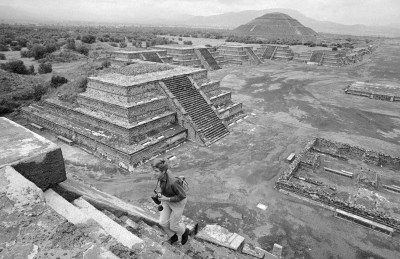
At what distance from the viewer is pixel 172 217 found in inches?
219

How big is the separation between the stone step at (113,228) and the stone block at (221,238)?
9.11ft

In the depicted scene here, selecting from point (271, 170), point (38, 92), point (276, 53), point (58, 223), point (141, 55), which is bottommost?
point (271, 170)

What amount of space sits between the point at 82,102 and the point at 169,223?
13083 millimetres

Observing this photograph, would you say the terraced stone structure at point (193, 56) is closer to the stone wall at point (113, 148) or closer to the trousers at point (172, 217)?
the stone wall at point (113, 148)

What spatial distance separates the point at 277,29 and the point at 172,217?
8616 centimetres

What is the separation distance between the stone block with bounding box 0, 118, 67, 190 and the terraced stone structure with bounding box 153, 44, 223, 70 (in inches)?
1109

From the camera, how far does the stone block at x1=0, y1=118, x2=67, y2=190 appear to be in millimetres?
5109

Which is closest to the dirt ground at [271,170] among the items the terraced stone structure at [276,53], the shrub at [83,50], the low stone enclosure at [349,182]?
the low stone enclosure at [349,182]

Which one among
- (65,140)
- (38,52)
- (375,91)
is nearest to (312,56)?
(375,91)

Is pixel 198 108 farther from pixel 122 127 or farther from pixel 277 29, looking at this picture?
pixel 277 29

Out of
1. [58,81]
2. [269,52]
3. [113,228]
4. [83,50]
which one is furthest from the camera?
[269,52]

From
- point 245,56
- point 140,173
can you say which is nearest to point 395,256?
point 140,173

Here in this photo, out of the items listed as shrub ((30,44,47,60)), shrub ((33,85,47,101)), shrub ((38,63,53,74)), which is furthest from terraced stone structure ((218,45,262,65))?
shrub ((33,85,47,101))

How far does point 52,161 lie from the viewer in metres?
5.45
